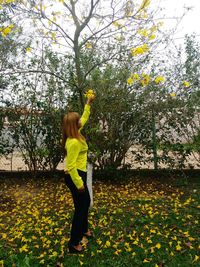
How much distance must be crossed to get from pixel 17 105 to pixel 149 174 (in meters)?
3.31

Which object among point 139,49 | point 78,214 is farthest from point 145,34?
point 78,214

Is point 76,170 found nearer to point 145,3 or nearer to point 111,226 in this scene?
point 111,226

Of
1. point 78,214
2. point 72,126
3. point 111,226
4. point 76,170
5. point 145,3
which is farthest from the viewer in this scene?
point 111,226

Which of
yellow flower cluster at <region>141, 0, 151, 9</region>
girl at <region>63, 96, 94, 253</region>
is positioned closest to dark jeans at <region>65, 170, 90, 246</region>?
girl at <region>63, 96, 94, 253</region>

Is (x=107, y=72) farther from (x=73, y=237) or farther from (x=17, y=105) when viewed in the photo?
(x=73, y=237)

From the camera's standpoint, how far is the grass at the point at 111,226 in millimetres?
3260

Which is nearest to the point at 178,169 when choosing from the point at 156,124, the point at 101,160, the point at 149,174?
the point at 149,174

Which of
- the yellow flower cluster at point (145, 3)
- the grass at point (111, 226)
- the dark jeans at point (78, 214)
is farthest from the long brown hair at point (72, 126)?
the yellow flower cluster at point (145, 3)

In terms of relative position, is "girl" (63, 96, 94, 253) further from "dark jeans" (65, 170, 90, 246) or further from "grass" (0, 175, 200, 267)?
"grass" (0, 175, 200, 267)

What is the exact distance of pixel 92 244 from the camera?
3582 mm

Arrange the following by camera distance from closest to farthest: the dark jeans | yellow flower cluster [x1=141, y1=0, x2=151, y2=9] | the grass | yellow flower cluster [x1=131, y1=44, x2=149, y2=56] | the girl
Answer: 1. the girl
2. the grass
3. the dark jeans
4. yellow flower cluster [x1=141, y1=0, x2=151, y2=9]
5. yellow flower cluster [x1=131, y1=44, x2=149, y2=56]

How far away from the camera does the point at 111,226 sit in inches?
161

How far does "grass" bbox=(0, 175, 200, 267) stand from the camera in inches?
128

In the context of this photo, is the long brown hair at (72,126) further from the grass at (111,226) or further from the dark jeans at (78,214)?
the grass at (111,226)
